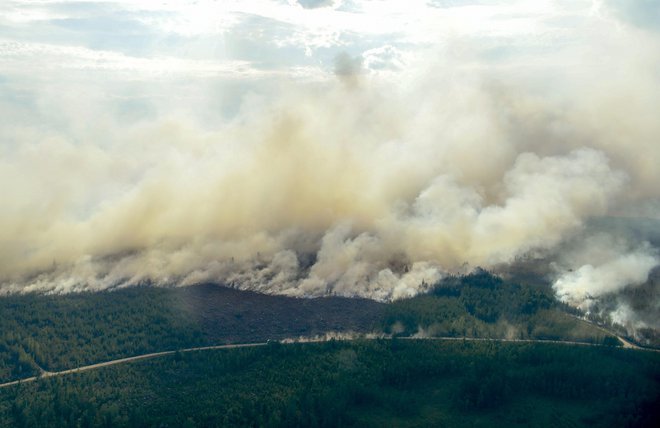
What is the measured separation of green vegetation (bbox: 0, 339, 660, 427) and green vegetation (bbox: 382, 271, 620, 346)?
3924mm

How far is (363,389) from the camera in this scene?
53656 millimetres

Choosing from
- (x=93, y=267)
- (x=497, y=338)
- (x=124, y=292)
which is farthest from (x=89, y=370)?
(x=497, y=338)

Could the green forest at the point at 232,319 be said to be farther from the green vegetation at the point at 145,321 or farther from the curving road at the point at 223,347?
the curving road at the point at 223,347

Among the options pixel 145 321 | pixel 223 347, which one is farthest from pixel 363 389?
pixel 145 321

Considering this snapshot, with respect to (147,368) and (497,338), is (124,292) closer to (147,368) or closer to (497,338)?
Result: (147,368)

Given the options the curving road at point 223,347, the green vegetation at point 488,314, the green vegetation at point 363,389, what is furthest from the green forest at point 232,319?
the green vegetation at point 363,389

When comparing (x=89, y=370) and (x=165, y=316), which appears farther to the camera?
(x=165, y=316)

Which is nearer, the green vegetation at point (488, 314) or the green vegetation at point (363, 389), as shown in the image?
the green vegetation at point (363, 389)

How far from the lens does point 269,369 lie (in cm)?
5700

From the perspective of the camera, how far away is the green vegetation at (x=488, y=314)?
207ft

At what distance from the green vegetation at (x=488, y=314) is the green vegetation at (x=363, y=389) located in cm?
392

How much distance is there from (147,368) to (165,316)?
9.31 metres

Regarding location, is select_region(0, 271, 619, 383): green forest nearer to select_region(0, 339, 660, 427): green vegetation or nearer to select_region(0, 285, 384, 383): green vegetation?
select_region(0, 285, 384, 383): green vegetation

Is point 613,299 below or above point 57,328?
above
